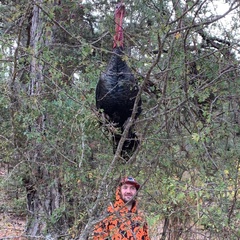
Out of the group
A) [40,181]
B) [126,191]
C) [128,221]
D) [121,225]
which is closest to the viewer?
[121,225]

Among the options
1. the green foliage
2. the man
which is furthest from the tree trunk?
the man

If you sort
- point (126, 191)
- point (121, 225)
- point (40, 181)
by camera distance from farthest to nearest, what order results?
point (40, 181) < point (126, 191) < point (121, 225)

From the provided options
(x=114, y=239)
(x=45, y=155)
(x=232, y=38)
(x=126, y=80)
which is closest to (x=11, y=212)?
(x=45, y=155)

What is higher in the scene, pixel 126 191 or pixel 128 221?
pixel 126 191

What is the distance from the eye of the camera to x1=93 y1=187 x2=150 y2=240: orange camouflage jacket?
2.39m

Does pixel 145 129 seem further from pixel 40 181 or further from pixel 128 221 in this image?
pixel 40 181

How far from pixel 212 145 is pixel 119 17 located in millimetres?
1395

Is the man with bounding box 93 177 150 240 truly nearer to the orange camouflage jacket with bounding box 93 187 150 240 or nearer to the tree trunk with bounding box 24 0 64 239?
the orange camouflage jacket with bounding box 93 187 150 240

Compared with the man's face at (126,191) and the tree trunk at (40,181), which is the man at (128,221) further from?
the tree trunk at (40,181)

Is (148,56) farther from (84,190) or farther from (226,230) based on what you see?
(226,230)

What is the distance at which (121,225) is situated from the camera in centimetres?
253

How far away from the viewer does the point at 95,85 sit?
11.1 ft

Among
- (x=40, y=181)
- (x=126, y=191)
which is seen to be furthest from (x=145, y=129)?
(x=40, y=181)

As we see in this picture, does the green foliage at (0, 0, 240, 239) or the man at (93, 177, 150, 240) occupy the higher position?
the green foliage at (0, 0, 240, 239)
